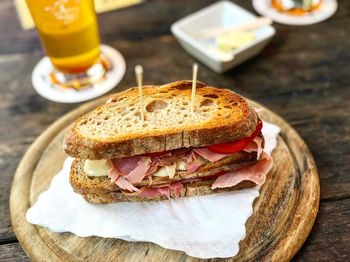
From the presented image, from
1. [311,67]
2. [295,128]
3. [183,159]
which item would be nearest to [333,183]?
[295,128]

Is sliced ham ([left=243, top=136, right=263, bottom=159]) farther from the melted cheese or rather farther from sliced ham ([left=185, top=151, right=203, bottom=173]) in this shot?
the melted cheese

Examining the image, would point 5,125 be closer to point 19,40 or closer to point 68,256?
point 19,40

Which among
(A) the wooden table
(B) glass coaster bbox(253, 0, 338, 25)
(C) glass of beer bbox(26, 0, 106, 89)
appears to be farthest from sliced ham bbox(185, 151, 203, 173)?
(B) glass coaster bbox(253, 0, 338, 25)

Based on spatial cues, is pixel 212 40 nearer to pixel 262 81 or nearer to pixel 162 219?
pixel 262 81

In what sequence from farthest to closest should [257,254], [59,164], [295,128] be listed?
[295,128], [59,164], [257,254]

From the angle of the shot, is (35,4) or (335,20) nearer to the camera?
(35,4)

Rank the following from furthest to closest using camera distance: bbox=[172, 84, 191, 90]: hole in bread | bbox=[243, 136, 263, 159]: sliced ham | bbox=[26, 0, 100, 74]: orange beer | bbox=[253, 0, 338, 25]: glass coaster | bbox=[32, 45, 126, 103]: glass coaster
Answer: bbox=[253, 0, 338, 25]: glass coaster → bbox=[32, 45, 126, 103]: glass coaster → bbox=[26, 0, 100, 74]: orange beer → bbox=[172, 84, 191, 90]: hole in bread → bbox=[243, 136, 263, 159]: sliced ham

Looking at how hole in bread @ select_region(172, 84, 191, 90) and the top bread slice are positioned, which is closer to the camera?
the top bread slice
